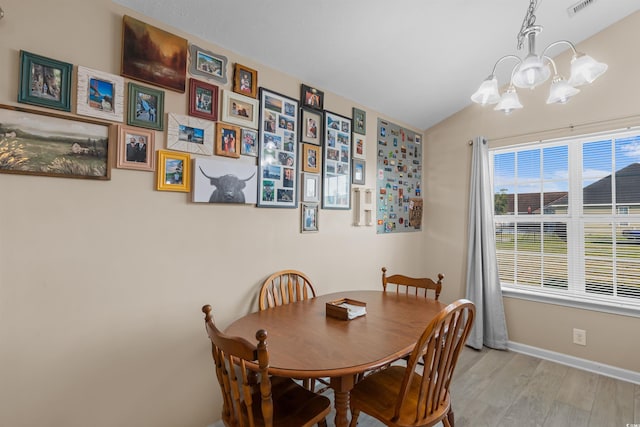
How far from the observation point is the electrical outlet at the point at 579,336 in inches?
105

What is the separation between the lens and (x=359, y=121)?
2.83 m

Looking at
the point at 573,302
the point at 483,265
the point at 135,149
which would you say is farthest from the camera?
the point at 483,265

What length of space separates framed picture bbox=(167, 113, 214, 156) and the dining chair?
3.06 feet

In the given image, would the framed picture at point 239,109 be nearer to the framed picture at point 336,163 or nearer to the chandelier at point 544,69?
the framed picture at point 336,163

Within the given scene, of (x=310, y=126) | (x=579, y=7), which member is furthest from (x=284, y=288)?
(x=579, y=7)

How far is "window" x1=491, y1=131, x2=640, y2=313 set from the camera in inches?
102

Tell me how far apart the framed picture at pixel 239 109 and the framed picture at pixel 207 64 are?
0.35 feet

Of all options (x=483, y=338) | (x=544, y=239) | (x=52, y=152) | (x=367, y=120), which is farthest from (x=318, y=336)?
(x=544, y=239)

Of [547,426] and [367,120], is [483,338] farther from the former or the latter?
[367,120]

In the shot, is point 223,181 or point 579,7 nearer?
point 223,181

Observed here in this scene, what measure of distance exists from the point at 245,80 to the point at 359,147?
1.21 metres

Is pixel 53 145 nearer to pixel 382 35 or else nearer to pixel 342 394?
pixel 342 394

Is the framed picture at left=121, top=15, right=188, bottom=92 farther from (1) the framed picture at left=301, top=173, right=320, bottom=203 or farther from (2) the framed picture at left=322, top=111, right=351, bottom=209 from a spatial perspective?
(2) the framed picture at left=322, top=111, right=351, bottom=209

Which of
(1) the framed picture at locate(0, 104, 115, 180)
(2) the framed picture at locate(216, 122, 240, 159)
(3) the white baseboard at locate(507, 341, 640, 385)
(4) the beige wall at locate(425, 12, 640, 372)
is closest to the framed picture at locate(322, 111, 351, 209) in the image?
(2) the framed picture at locate(216, 122, 240, 159)
